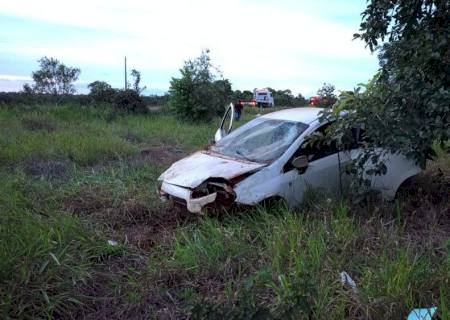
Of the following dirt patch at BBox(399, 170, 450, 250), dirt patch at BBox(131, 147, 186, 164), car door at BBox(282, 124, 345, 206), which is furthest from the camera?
dirt patch at BBox(131, 147, 186, 164)

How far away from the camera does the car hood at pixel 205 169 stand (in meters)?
5.02

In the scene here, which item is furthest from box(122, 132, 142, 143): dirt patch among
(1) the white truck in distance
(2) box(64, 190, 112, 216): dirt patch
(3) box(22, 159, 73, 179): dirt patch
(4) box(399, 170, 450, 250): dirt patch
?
(1) the white truck in distance

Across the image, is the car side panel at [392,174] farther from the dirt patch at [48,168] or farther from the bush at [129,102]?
the bush at [129,102]

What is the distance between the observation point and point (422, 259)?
3609 mm

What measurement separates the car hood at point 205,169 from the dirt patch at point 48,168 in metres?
2.82

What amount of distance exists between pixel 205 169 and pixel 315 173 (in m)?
1.29

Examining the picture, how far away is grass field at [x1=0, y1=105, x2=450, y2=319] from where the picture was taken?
3148mm

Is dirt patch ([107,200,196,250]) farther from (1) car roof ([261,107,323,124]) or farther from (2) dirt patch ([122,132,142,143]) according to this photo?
(2) dirt patch ([122,132,142,143])

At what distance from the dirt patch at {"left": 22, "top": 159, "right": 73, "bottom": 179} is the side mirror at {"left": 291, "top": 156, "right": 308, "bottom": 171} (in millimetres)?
4112

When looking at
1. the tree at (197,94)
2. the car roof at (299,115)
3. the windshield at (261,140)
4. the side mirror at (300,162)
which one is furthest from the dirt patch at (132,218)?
the tree at (197,94)

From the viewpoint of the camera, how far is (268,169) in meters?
5.11

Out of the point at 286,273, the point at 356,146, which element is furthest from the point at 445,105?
the point at 286,273

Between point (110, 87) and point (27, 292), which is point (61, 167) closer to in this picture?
point (27, 292)

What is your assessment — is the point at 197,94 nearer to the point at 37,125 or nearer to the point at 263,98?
the point at 37,125
